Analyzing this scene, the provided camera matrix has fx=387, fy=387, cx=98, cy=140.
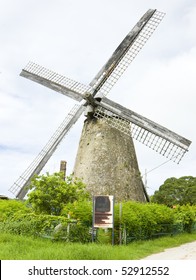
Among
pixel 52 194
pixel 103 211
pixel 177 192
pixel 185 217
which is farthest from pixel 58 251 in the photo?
pixel 177 192

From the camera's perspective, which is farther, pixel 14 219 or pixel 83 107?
pixel 83 107

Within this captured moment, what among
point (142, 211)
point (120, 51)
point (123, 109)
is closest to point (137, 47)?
point (120, 51)

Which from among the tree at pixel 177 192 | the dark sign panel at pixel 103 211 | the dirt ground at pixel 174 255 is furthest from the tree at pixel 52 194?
the tree at pixel 177 192

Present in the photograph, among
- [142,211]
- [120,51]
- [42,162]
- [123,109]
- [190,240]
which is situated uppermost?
[120,51]

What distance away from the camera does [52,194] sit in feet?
52.7

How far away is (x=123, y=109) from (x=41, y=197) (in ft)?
17.5

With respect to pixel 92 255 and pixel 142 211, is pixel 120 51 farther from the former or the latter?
pixel 92 255

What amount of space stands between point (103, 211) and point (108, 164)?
17.2 feet

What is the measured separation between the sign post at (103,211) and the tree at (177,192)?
3432 centimetres

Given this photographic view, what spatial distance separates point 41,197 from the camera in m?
16.0

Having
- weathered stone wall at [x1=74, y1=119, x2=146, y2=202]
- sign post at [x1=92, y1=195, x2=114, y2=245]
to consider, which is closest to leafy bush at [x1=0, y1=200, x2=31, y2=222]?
weathered stone wall at [x1=74, y1=119, x2=146, y2=202]

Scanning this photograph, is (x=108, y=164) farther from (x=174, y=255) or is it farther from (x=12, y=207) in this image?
(x=174, y=255)

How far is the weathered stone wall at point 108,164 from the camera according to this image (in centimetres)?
1689

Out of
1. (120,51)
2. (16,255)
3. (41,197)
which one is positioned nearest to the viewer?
(16,255)
